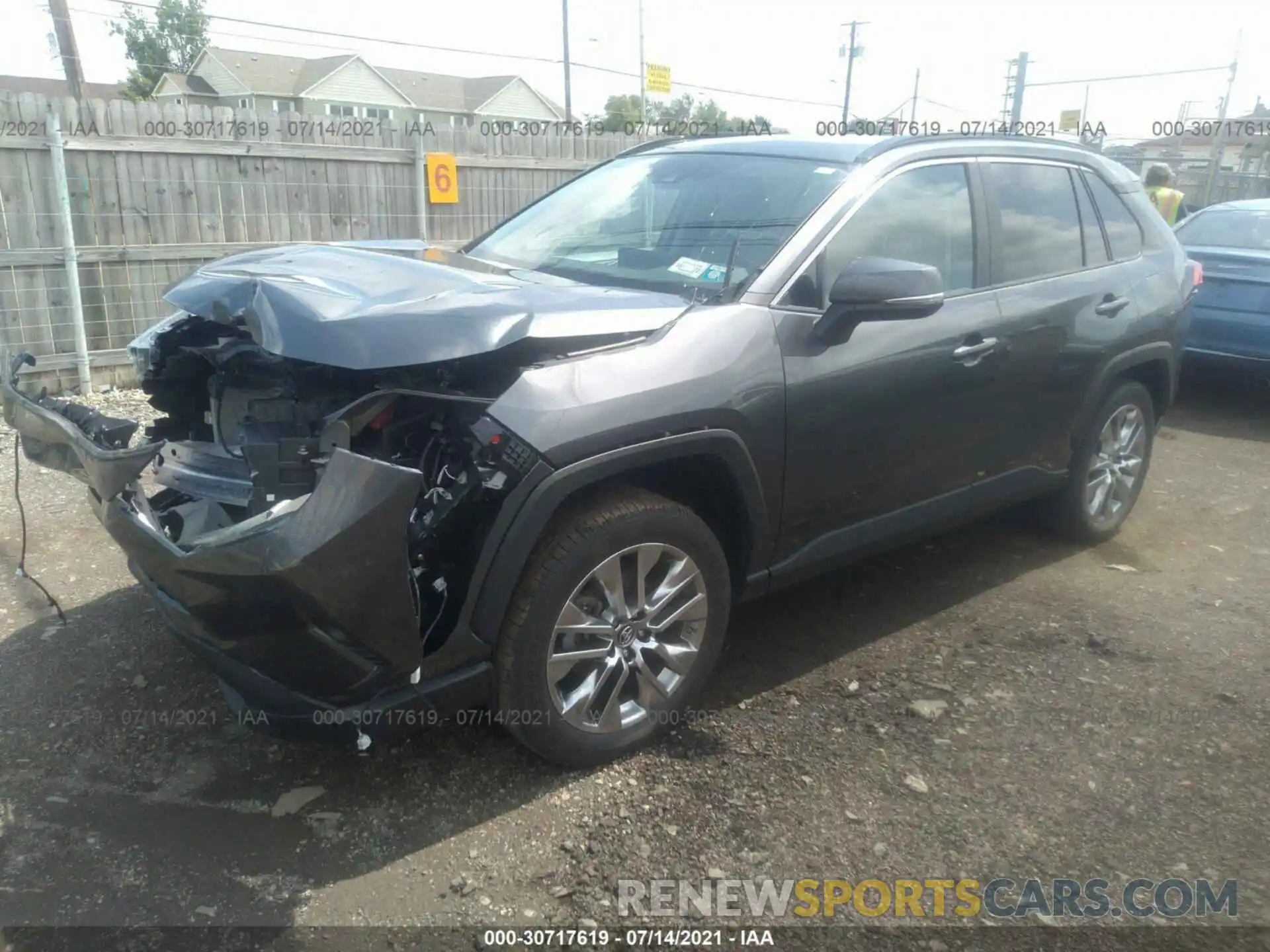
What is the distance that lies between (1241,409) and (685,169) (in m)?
6.37

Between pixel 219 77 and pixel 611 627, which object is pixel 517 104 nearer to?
pixel 219 77

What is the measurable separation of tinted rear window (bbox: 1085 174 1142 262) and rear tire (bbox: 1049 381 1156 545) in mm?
634

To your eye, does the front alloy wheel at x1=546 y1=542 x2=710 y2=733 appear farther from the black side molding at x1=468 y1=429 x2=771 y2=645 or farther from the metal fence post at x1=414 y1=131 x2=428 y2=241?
the metal fence post at x1=414 y1=131 x2=428 y2=241

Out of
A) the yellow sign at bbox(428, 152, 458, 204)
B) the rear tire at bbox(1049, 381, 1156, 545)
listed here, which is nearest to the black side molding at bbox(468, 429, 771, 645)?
the rear tire at bbox(1049, 381, 1156, 545)

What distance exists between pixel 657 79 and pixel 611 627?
816 inches

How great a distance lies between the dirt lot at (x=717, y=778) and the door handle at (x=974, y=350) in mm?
1157

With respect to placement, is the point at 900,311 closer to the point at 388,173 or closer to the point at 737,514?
the point at 737,514

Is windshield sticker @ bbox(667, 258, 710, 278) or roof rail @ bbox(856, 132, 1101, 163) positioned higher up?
roof rail @ bbox(856, 132, 1101, 163)

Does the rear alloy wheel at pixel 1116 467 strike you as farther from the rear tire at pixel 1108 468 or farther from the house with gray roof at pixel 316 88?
the house with gray roof at pixel 316 88

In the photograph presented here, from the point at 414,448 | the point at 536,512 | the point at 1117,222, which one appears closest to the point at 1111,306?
the point at 1117,222

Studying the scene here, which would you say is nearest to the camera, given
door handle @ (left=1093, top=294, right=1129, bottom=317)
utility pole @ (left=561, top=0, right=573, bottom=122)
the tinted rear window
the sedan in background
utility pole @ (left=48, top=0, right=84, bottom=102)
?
door handle @ (left=1093, top=294, right=1129, bottom=317)

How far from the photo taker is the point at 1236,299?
7.64 metres

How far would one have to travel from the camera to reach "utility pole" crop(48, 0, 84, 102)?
15.2 meters

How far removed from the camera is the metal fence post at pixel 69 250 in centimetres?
729
